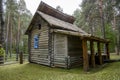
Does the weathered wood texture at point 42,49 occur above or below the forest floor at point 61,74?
above

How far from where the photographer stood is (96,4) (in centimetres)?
2706

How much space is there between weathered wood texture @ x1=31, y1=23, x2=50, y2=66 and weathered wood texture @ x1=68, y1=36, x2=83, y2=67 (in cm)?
239

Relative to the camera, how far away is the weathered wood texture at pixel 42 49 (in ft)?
46.4

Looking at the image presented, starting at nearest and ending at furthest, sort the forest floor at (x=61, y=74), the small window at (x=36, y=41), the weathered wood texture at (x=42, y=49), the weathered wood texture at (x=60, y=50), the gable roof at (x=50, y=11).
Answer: the forest floor at (x=61, y=74)
the weathered wood texture at (x=60, y=50)
the weathered wood texture at (x=42, y=49)
the small window at (x=36, y=41)
the gable roof at (x=50, y=11)

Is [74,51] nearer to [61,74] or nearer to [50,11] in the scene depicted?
[61,74]

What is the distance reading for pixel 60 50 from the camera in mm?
13164

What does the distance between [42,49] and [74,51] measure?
3.39m

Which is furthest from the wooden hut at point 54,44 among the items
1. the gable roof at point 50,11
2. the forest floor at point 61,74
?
the gable roof at point 50,11

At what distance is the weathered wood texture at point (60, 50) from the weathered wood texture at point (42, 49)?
1025 millimetres

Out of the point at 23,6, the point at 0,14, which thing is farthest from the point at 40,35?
the point at 23,6

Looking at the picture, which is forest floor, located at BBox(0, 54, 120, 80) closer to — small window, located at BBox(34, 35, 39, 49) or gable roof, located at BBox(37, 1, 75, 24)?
small window, located at BBox(34, 35, 39, 49)

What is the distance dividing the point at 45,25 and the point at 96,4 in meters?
16.2

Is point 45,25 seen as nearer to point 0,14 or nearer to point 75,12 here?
point 0,14

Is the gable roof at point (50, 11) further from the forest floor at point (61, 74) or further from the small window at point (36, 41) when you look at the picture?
the forest floor at point (61, 74)
